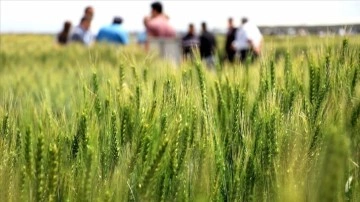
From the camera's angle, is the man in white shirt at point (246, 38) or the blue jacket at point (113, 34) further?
the man in white shirt at point (246, 38)

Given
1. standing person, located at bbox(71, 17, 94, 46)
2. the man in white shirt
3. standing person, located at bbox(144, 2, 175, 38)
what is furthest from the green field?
standing person, located at bbox(71, 17, 94, 46)

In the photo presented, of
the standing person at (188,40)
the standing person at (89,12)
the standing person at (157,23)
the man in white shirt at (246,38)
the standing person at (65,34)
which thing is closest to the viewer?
the standing person at (157,23)

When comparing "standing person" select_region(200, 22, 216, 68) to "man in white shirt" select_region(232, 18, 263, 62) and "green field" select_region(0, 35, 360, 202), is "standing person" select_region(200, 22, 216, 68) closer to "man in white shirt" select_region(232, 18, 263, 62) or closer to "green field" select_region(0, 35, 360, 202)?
"man in white shirt" select_region(232, 18, 263, 62)

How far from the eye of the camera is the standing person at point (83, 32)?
279 inches

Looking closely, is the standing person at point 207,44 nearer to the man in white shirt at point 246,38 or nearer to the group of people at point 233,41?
the group of people at point 233,41

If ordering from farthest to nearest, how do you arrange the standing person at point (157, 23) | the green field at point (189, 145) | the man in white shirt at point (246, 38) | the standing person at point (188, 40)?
1. the standing person at point (188, 40)
2. the man in white shirt at point (246, 38)
3. the standing person at point (157, 23)
4. the green field at point (189, 145)

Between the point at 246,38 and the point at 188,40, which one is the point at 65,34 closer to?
the point at 188,40

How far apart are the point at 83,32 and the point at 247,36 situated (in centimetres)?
169

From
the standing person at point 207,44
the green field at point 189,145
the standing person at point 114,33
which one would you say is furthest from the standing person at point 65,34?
the green field at point 189,145

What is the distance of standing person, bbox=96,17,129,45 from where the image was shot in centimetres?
670

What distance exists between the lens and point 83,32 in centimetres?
711

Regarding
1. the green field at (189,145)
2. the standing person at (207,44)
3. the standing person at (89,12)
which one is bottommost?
the standing person at (207,44)

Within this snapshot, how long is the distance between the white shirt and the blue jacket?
1.23 metres

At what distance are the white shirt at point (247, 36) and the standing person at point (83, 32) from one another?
154 centimetres
